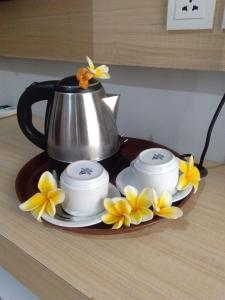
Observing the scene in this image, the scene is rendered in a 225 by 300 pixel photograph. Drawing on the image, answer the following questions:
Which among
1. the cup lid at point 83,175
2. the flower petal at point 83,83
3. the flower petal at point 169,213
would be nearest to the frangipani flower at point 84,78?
the flower petal at point 83,83

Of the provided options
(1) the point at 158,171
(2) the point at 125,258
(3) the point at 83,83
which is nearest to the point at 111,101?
(3) the point at 83,83

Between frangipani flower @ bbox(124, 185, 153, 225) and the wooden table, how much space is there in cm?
3

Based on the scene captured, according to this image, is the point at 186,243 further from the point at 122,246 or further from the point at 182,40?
the point at 182,40

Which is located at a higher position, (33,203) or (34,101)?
(34,101)

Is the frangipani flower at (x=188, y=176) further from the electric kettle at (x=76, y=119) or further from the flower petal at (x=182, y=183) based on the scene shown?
the electric kettle at (x=76, y=119)

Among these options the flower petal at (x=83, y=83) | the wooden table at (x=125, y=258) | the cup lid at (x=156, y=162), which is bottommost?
the wooden table at (x=125, y=258)

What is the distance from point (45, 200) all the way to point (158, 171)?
170mm

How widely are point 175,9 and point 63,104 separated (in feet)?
0.89

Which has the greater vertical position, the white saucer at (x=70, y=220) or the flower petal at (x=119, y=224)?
the flower petal at (x=119, y=224)

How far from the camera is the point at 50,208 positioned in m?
0.39

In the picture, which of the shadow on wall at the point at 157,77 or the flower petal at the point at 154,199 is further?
the shadow on wall at the point at 157,77

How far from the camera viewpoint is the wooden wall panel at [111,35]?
1.69 ft

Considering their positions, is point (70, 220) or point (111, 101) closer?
point (70, 220)

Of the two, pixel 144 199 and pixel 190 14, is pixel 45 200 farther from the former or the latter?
pixel 190 14
